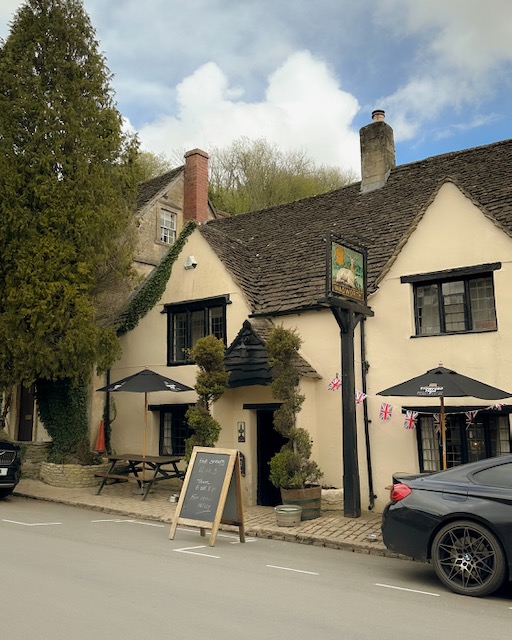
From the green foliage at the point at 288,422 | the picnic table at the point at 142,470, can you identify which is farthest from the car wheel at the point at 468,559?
the picnic table at the point at 142,470

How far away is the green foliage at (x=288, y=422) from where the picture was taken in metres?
11.5

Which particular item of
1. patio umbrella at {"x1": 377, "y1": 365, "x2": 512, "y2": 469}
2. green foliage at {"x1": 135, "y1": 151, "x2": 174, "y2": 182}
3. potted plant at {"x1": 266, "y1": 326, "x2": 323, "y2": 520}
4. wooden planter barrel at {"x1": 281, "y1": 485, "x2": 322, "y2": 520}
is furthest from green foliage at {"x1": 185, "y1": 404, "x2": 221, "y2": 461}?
green foliage at {"x1": 135, "y1": 151, "x2": 174, "y2": 182}

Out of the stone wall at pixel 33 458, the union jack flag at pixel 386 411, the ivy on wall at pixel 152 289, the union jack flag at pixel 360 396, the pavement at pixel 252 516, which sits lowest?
the pavement at pixel 252 516

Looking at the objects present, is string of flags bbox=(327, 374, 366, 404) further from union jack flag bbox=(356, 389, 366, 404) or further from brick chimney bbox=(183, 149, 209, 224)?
brick chimney bbox=(183, 149, 209, 224)

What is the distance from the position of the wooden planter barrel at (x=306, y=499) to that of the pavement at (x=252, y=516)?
19cm

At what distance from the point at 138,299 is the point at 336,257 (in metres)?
7.67

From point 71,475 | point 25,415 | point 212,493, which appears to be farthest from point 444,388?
point 25,415

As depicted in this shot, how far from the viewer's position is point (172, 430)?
1639 cm

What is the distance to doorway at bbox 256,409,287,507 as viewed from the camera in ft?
45.5

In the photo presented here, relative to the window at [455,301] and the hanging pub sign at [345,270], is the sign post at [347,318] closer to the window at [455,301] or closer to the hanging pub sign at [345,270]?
the hanging pub sign at [345,270]

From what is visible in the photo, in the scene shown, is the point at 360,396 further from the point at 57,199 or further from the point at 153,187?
the point at 153,187

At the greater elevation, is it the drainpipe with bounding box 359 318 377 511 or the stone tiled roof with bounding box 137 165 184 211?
the stone tiled roof with bounding box 137 165 184 211

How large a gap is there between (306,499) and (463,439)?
326 cm

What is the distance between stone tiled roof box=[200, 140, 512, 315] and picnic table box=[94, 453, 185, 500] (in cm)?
418
